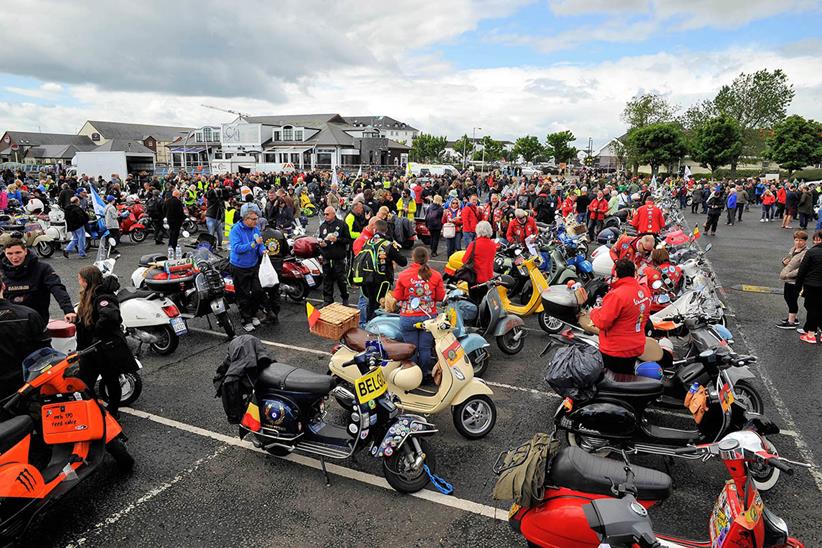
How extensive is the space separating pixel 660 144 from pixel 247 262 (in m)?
46.7

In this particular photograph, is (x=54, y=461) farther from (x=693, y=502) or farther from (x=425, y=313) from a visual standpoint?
(x=693, y=502)

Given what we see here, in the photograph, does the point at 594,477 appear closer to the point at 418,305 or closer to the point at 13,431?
the point at 418,305

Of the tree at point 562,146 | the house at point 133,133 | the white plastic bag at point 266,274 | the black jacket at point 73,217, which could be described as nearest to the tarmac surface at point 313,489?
the white plastic bag at point 266,274

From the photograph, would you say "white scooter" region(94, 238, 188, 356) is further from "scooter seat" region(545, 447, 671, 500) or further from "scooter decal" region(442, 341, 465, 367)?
"scooter seat" region(545, 447, 671, 500)

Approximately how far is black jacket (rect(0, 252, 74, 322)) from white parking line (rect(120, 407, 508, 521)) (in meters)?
1.39

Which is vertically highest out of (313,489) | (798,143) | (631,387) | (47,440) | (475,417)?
(798,143)

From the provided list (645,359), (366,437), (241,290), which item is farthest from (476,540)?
(241,290)

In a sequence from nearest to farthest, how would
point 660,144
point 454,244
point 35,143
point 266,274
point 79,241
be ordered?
point 266,274, point 454,244, point 79,241, point 660,144, point 35,143

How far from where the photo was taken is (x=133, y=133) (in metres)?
83.0

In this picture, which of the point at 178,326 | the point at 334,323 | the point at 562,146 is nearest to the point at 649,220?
the point at 334,323

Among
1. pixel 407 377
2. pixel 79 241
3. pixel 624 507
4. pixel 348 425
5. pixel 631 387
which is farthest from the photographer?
pixel 79 241

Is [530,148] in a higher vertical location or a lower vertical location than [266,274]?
higher

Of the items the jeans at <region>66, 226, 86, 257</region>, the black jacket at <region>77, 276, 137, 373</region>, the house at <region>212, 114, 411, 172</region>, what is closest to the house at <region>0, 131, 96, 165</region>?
the house at <region>212, 114, 411, 172</region>

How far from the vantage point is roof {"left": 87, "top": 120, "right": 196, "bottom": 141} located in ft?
272
